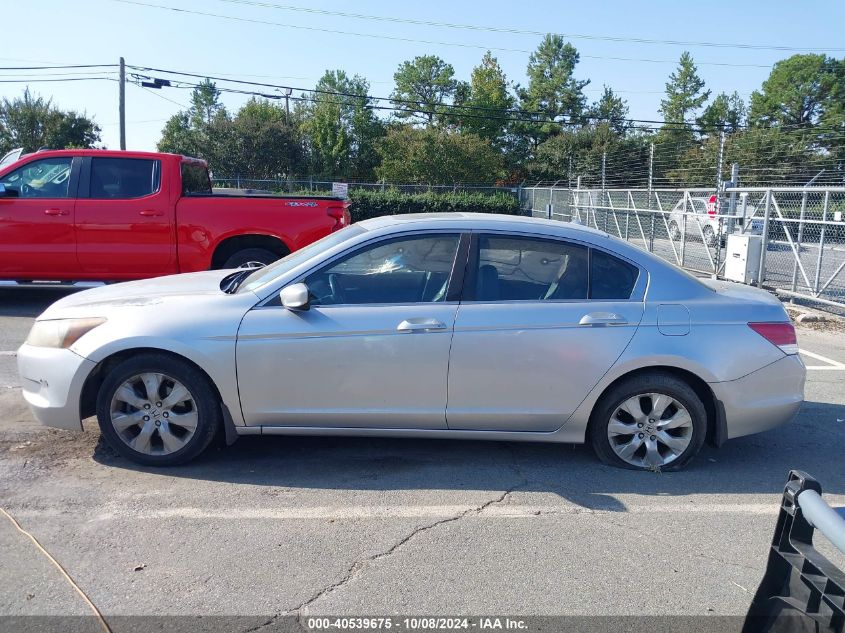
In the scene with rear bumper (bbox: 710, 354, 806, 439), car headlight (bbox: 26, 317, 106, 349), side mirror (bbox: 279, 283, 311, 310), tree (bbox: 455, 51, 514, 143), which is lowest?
rear bumper (bbox: 710, 354, 806, 439)

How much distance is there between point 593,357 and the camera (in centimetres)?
468

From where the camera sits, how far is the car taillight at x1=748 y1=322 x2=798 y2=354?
4.84 metres

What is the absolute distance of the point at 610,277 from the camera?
4887mm

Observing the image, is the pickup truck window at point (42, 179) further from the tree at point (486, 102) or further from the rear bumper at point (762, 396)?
the tree at point (486, 102)

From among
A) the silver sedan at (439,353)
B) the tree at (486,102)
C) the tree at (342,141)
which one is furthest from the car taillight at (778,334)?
the tree at (486,102)

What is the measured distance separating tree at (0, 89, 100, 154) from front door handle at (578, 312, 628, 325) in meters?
40.3

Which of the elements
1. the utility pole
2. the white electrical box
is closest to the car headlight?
the white electrical box

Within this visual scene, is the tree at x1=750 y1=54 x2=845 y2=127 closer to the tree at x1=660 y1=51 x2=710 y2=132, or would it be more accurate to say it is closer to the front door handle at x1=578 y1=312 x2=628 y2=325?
the tree at x1=660 y1=51 x2=710 y2=132

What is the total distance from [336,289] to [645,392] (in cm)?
203

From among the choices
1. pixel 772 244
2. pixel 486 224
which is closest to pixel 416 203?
pixel 772 244

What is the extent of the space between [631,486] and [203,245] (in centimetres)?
688

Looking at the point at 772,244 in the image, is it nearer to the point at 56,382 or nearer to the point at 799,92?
the point at 56,382

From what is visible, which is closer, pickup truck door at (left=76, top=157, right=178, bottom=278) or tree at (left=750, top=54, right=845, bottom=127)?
pickup truck door at (left=76, top=157, right=178, bottom=278)

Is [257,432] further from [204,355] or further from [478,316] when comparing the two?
[478,316]
